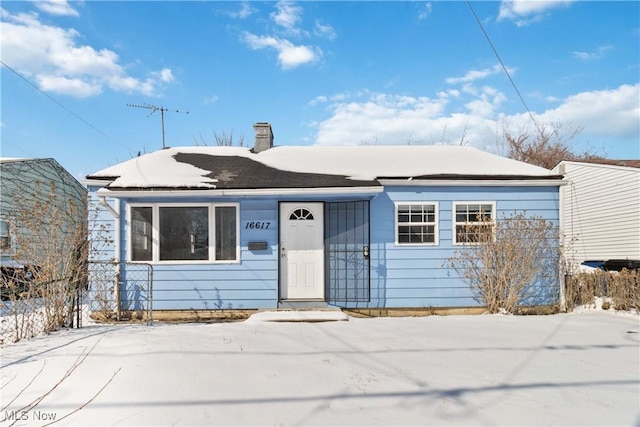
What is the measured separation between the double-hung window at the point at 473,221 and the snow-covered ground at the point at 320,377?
2402 millimetres

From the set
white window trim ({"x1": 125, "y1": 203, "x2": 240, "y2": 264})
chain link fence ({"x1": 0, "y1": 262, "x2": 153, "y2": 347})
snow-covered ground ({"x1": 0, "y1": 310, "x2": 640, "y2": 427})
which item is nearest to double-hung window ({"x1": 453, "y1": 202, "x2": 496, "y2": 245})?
snow-covered ground ({"x1": 0, "y1": 310, "x2": 640, "y2": 427})

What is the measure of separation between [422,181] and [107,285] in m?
6.78

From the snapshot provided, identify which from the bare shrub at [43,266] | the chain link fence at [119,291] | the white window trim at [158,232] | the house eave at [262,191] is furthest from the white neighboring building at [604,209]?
the bare shrub at [43,266]

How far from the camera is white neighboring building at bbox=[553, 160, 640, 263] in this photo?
492 inches

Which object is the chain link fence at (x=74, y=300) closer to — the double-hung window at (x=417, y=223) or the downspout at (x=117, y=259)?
the downspout at (x=117, y=259)

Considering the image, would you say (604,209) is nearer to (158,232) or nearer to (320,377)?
(320,377)

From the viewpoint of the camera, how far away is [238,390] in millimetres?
3535

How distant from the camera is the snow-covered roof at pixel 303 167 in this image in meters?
7.62

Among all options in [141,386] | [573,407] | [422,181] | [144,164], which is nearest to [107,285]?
[144,164]

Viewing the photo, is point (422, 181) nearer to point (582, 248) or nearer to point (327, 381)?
point (327, 381)

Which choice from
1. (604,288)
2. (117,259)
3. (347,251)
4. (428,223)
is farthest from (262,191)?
(604,288)

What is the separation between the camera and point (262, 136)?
1009cm

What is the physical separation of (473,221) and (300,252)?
12.3ft

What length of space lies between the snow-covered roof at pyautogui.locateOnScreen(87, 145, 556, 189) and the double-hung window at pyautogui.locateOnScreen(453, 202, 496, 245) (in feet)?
2.07
